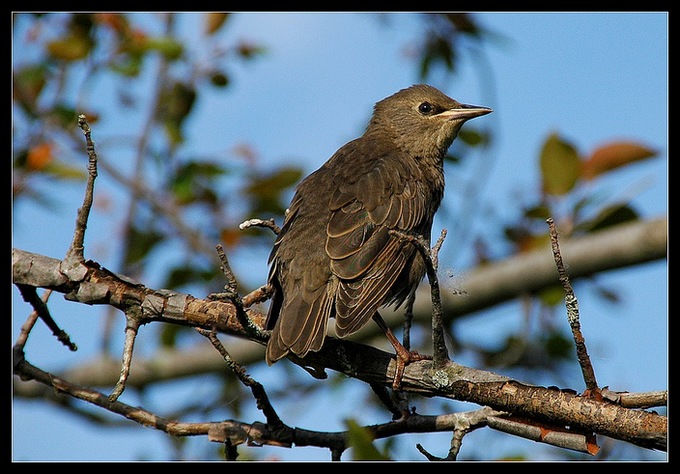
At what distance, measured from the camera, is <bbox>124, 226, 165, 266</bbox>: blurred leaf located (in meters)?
7.02

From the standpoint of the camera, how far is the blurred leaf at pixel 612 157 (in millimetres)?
6254

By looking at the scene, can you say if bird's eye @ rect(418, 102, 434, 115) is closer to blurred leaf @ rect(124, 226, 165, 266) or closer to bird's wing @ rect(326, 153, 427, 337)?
bird's wing @ rect(326, 153, 427, 337)

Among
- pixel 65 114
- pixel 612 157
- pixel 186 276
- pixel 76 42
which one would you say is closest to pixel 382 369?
pixel 612 157

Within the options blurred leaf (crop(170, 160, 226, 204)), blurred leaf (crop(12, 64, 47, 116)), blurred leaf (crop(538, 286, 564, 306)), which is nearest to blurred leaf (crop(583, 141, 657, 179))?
blurred leaf (crop(538, 286, 564, 306))

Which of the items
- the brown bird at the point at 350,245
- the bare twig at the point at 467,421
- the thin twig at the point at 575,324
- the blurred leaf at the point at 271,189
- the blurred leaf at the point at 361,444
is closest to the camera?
the blurred leaf at the point at 361,444

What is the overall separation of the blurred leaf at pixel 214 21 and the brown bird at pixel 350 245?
188 cm

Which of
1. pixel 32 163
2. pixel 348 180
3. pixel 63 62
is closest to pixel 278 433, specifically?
pixel 348 180

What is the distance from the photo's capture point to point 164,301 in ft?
12.0

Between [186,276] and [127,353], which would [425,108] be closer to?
[186,276]

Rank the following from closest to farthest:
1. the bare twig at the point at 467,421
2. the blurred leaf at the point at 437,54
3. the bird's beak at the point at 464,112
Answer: the bare twig at the point at 467,421, the bird's beak at the point at 464,112, the blurred leaf at the point at 437,54

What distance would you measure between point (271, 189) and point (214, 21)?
58.4 inches

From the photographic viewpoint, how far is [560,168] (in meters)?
6.13

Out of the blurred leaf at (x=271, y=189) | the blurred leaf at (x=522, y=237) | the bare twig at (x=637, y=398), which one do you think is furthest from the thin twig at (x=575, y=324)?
the blurred leaf at (x=271, y=189)

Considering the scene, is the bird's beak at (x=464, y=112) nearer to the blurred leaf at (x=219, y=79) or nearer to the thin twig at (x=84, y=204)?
the blurred leaf at (x=219, y=79)
